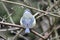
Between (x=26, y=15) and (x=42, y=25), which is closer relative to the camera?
(x=26, y=15)

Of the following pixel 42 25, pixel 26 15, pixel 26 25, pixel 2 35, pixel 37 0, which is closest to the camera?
pixel 26 25

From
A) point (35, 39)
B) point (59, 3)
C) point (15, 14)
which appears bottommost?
point (35, 39)

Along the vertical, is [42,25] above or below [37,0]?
below

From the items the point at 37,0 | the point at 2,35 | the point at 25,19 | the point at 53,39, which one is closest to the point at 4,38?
the point at 2,35

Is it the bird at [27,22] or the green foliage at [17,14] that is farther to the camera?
the green foliage at [17,14]

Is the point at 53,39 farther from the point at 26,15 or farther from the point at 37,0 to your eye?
the point at 37,0

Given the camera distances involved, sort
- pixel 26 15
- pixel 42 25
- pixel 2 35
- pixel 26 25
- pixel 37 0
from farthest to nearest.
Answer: pixel 37 0, pixel 42 25, pixel 2 35, pixel 26 15, pixel 26 25

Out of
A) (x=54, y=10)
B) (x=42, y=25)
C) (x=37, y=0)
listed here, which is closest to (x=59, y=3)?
(x=54, y=10)

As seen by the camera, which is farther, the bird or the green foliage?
the green foliage

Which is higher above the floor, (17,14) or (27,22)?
(27,22)

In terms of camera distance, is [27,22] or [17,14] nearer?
[27,22]
